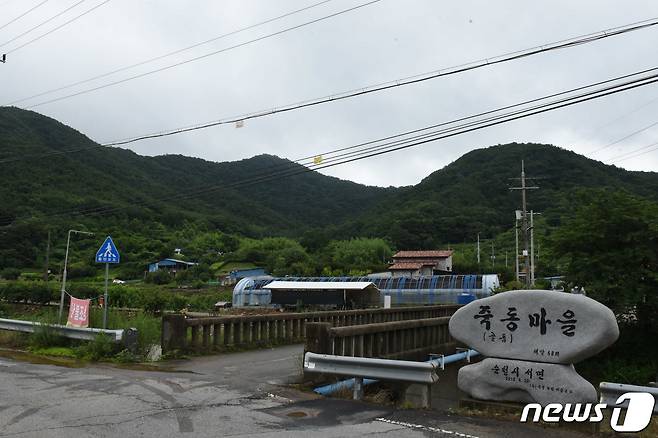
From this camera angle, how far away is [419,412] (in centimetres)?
782

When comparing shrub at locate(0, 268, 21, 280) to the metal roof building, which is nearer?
the metal roof building

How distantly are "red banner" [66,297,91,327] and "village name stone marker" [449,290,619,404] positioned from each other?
10039 millimetres

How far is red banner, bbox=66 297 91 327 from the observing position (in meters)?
14.6

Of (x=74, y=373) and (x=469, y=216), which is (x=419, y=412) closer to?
(x=74, y=373)

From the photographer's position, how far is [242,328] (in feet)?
50.0

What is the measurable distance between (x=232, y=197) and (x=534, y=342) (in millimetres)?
126285

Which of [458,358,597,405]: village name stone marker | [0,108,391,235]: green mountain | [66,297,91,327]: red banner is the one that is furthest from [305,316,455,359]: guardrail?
[0,108,391,235]: green mountain

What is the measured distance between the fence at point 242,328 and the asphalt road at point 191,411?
2194mm

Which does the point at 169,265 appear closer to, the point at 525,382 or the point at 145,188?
the point at 145,188

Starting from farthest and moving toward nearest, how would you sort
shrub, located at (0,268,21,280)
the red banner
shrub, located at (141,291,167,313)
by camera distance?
1. shrub, located at (0,268,21,280)
2. shrub, located at (141,291,167,313)
3. the red banner

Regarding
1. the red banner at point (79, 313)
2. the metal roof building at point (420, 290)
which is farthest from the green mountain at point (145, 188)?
the red banner at point (79, 313)

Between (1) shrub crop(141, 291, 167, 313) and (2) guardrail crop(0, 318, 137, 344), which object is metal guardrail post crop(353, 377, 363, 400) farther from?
(1) shrub crop(141, 291, 167, 313)

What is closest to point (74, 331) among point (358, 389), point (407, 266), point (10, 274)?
point (358, 389)

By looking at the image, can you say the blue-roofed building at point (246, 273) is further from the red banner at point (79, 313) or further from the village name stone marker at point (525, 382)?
the village name stone marker at point (525, 382)
